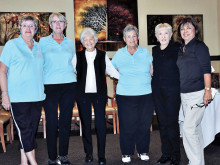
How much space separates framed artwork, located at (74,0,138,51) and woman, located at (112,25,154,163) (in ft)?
9.64

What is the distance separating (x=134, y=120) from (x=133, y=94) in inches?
12.5

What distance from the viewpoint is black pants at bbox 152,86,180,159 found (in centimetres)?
279

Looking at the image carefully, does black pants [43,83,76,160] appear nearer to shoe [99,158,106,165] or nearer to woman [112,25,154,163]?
shoe [99,158,106,165]

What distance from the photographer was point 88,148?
308cm

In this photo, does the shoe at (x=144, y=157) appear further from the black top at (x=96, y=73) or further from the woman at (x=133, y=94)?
the black top at (x=96, y=73)

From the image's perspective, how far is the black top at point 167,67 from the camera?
276 cm

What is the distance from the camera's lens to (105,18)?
5.95 m

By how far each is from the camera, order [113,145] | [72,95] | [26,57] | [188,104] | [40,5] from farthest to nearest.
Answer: [40,5]
[113,145]
[72,95]
[188,104]
[26,57]

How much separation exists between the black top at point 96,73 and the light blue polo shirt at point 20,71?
561mm

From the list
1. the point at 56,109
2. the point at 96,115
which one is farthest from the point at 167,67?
the point at 56,109

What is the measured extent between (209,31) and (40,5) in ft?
12.7

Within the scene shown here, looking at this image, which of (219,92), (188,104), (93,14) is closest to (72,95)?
(188,104)

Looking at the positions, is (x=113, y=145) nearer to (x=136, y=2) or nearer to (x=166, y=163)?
(x=166, y=163)

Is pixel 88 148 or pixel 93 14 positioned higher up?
pixel 93 14
